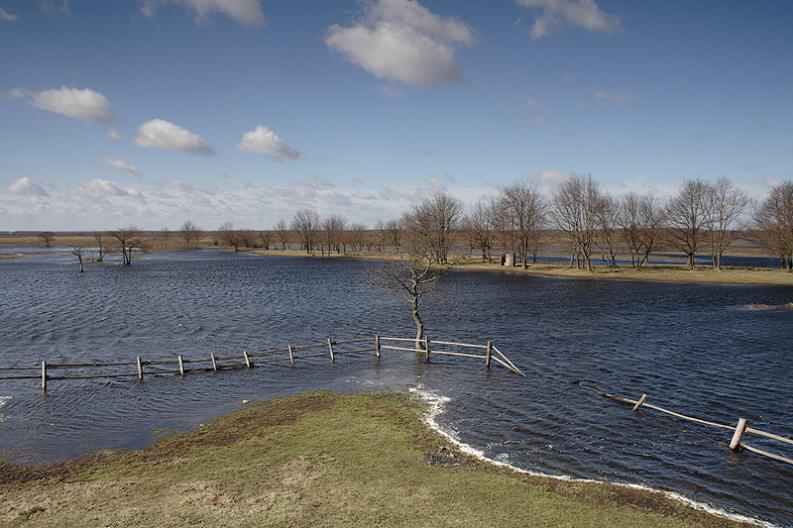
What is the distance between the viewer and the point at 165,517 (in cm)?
1412

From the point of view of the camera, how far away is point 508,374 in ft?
98.4

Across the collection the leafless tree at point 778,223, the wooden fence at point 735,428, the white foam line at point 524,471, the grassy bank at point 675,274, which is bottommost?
Result: the white foam line at point 524,471

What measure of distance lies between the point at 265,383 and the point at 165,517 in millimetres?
15072

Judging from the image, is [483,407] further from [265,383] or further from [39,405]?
[39,405]

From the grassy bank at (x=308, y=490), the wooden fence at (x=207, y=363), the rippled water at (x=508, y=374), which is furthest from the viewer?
the wooden fence at (x=207, y=363)

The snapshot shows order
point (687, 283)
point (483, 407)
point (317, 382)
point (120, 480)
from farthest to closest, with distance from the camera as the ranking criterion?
point (687, 283) < point (317, 382) < point (483, 407) < point (120, 480)

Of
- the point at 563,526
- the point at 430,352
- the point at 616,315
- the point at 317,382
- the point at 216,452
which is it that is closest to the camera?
the point at 563,526

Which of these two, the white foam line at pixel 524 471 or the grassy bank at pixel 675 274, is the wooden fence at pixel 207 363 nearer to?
the white foam line at pixel 524 471

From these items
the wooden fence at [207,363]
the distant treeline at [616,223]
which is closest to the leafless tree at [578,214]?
the distant treeline at [616,223]

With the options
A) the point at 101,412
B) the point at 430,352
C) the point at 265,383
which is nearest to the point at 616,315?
the point at 430,352

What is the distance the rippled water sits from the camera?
19.3 m

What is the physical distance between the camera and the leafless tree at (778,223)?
80.8 m

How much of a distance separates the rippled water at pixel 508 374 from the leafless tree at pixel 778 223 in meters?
17.1

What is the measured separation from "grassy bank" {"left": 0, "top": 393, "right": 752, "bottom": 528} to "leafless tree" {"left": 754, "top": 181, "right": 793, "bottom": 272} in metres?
84.9
